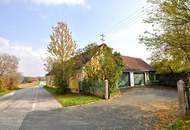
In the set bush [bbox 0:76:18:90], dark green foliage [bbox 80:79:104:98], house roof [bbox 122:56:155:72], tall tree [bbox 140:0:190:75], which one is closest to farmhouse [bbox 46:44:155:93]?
house roof [bbox 122:56:155:72]

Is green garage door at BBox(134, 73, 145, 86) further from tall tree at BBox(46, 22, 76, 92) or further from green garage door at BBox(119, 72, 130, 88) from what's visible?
tall tree at BBox(46, 22, 76, 92)

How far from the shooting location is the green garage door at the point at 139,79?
38750 mm

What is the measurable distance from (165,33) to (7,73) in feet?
208

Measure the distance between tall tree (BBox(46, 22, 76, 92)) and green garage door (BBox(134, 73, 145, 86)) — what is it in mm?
11261

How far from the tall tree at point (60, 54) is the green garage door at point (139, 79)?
1126 centimetres

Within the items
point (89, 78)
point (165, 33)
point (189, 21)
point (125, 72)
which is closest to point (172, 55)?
point (165, 33)

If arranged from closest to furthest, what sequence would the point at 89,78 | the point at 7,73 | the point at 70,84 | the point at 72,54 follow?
the point at 89,78 < the point at 72,54 < the point at 70,84 < the point at 7,73

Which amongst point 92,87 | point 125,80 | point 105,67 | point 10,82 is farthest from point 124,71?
point 10,82

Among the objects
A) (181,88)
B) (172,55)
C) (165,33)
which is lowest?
(181,88)

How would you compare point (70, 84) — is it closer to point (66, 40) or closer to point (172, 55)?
point (66, 40)

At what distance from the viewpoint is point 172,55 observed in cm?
1434

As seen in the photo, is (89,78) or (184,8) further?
(89,78)

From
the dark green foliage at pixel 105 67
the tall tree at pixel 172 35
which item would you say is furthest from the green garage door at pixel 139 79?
the tall tree at pixel 172 35

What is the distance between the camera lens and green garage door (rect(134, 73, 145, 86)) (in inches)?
1526
